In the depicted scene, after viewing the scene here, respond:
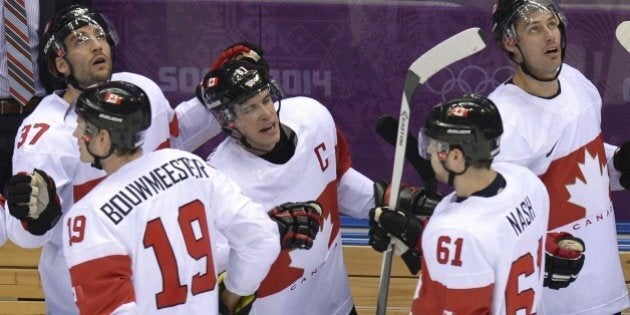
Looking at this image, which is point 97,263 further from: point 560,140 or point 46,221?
point 560,140

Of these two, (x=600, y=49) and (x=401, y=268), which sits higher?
(x=600, y=49)

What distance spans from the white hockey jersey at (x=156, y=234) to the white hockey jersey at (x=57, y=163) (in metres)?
0.48

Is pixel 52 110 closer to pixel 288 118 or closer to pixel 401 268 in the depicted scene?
pixel 288 118


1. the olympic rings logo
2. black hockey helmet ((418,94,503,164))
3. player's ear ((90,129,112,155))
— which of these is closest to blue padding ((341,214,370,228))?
the olympic rings logo

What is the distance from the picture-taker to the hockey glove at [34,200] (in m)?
3.99

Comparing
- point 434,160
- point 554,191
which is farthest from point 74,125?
point 554,191

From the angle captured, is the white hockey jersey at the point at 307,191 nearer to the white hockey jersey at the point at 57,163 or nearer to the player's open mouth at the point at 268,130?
the player's open mouth at the point at 268,130

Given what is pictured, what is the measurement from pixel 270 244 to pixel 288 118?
0.59 metres

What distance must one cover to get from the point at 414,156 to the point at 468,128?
73 cm

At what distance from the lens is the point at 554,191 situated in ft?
14.1

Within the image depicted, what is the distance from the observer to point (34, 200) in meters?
3.99

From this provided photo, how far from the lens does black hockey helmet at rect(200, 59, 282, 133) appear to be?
4.12 meters

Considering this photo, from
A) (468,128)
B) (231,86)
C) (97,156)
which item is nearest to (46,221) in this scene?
(97,156)

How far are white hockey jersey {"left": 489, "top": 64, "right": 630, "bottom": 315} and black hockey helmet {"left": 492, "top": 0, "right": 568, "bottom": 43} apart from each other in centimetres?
17
